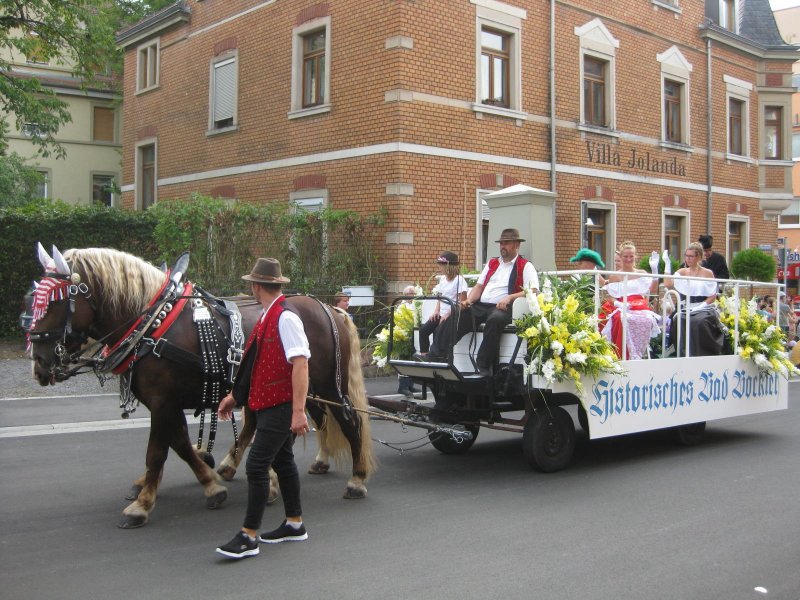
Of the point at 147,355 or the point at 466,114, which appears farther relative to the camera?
the point at 466,114

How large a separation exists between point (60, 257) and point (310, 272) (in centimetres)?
1057

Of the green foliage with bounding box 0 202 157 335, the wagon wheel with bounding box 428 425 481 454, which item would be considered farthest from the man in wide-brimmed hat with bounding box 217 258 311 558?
the green foliage with bounding box 0 202 157 335

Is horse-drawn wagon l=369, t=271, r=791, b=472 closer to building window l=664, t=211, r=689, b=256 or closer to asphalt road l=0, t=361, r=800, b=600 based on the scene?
asphalt road l=0, t=361, r=800, b=600

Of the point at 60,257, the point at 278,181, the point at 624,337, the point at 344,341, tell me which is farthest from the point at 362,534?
the point at 278,181

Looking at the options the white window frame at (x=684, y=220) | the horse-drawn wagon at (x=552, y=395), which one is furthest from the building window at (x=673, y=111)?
the horse-drawn wagon at (x=552, y=395)

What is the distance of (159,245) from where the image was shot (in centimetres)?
1619

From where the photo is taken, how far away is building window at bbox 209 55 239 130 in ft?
65.2

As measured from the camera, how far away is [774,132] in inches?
1030

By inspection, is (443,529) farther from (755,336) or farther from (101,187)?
(101,187)

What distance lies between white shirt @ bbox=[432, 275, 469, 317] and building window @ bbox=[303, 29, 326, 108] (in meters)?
9.54

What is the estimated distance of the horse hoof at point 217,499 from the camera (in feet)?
19.9

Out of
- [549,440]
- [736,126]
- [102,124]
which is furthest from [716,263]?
[102,124]

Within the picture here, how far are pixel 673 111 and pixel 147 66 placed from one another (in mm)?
14514

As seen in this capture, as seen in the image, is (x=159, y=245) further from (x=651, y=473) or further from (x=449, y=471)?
(x=651, y=473)
